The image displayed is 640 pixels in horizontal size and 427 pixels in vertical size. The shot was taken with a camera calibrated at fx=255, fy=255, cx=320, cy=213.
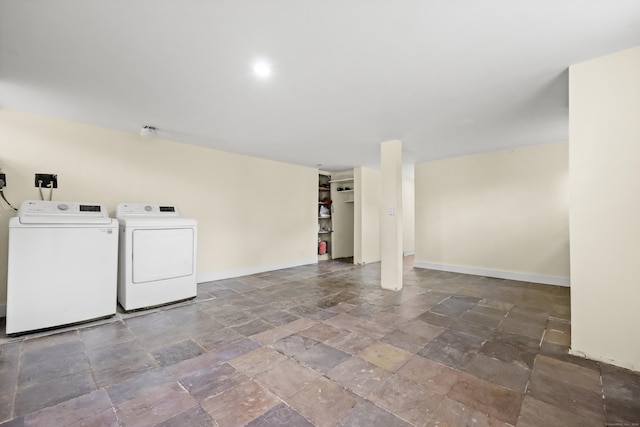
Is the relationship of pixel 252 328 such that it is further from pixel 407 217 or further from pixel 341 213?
pixel 407 217

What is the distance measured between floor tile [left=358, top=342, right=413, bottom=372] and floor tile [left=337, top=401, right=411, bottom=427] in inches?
18.1

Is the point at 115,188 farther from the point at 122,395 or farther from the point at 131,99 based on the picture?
the point at 122,395

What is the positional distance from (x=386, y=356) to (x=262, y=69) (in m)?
2.63

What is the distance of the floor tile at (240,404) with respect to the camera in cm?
145

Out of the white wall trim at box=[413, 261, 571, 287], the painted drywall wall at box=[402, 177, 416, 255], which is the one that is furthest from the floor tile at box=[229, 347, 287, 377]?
the painted drywall wall at box=[402, 177, 416, 255]

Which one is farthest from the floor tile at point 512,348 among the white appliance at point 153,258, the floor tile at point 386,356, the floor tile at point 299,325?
the white appliance at point 153,258

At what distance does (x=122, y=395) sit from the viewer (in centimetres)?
166

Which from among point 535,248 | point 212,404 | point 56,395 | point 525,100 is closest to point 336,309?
point 212,404

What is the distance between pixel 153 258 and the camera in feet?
10.8

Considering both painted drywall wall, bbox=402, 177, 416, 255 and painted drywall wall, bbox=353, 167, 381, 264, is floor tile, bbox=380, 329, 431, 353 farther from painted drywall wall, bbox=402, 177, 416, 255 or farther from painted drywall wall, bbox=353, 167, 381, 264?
painted drywall wall, bbox=402, 177, 416, 255

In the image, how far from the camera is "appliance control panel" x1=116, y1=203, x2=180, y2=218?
3.49 metres

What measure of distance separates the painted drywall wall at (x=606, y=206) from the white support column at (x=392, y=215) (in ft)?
6.94

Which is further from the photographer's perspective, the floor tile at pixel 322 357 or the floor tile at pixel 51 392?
the floor tile at pixel 322 357

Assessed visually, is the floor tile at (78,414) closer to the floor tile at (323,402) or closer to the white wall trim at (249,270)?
the floor tile at (323,402)
